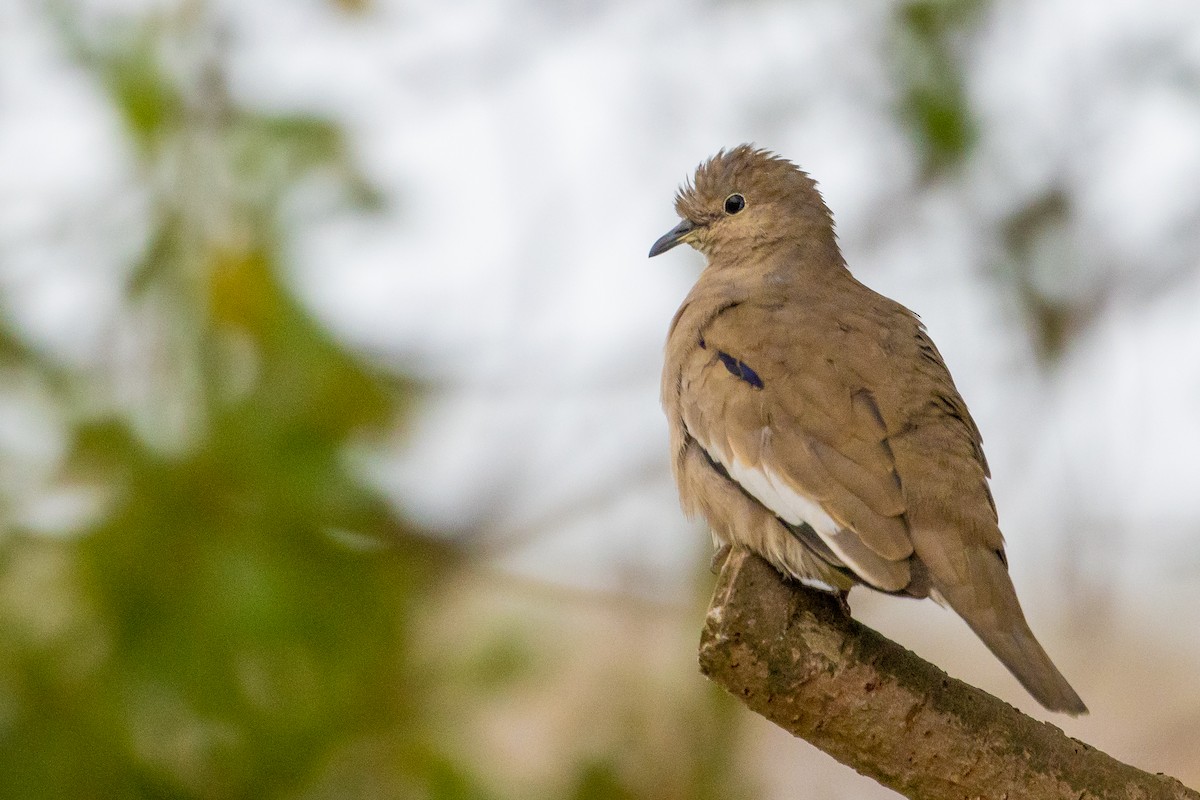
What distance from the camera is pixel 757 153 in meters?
5.84

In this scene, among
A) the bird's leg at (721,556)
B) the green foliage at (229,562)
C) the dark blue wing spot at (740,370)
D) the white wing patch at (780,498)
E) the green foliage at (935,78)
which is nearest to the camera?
the white wing patch at (780,498)

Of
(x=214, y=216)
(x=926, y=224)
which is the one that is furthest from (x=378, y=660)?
(x=926, y=224)

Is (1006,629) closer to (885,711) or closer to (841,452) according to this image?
(885,711)

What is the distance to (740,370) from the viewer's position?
4.31 m

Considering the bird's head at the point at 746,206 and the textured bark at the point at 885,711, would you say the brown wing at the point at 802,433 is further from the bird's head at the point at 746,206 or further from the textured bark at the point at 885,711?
the bird's head at the point at 746,206

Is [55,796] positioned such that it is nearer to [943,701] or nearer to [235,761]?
[235,761]

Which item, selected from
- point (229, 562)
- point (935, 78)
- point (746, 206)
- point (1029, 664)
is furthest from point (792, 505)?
point (935, 78)

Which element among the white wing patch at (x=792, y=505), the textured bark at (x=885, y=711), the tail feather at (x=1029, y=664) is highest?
the white wing patch at (x=792, y=505)

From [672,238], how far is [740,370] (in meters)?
1.70

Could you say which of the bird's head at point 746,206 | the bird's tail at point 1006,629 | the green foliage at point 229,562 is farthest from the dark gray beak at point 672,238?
the bird's tail at point 1006,629

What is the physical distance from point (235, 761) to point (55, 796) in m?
0.60

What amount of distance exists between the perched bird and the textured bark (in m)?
0.14

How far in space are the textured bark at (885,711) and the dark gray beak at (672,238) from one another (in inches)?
107

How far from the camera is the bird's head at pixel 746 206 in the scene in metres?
5.65
